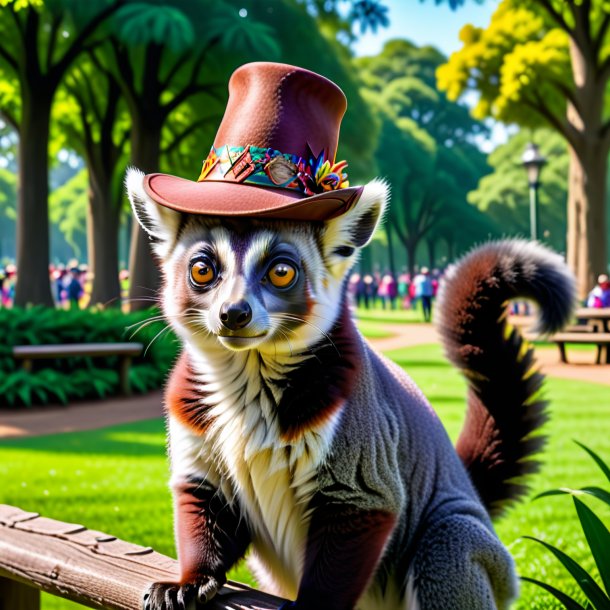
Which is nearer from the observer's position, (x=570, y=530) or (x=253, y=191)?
(x=253, y=191)

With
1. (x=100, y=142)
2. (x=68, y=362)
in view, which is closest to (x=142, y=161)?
(x=68, y=362)

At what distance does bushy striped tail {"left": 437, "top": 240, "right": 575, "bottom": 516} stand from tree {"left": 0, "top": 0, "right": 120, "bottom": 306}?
508 inches

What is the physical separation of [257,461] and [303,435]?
14cm

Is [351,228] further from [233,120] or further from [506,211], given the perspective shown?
[506,211]

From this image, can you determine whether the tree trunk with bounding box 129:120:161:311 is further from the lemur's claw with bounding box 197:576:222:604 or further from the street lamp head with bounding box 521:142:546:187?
the lemur's claw with bounding box 197:576:222:604

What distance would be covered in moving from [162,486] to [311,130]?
4488mm

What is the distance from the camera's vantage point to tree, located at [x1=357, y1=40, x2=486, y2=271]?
3894 centimetres

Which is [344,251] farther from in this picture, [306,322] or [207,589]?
[207,589]

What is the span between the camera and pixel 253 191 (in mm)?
1815

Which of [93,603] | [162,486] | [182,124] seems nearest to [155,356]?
[162,486]

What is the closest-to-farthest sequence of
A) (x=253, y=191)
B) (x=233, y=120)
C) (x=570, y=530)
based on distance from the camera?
(x=253, y=191), (x=233, y=120), (x=570, y=530)

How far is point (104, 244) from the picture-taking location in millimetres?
20219

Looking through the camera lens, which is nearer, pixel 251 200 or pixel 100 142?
pixel 251 200

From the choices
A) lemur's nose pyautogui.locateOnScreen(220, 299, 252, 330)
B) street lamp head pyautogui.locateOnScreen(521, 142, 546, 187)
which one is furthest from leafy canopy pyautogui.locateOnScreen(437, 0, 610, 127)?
lemur's nose pyautogui.locateOnScreen(220, 299, 252, 330)
